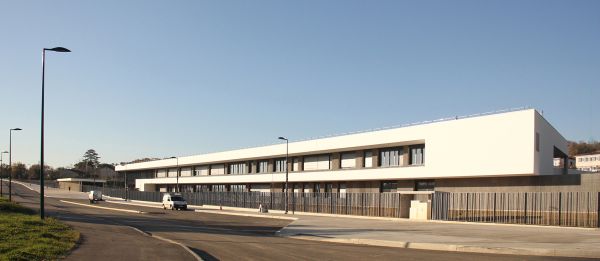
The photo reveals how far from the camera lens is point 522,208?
1566 inches

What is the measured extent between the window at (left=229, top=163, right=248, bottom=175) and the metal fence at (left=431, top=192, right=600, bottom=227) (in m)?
44.1

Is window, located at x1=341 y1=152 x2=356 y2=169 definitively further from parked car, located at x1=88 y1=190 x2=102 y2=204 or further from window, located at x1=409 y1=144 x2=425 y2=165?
parked car, located at x1=88 y1=190 x2=102 y2=204

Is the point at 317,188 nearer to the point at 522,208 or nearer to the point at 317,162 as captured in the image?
the point at 317,162

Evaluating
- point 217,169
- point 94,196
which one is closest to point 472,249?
point 217,169

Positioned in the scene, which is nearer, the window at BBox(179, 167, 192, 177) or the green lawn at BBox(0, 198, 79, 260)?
the green lawn at BBox(0, 198, 79, 260)

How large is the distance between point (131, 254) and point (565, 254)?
44.2 ft

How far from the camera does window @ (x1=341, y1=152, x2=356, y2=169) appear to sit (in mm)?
61019

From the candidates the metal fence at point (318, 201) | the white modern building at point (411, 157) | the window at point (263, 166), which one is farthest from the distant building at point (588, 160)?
the metal fence at point (318, 201)

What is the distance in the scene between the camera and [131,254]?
16.5 m

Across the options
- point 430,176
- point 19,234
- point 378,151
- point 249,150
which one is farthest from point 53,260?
point 249,150

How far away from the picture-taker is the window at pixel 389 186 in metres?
55.4

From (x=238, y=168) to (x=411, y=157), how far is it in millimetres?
38214

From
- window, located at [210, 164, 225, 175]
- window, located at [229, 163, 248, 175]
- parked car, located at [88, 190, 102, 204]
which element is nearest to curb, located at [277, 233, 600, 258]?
window, located at [229, 163, 248, 175]

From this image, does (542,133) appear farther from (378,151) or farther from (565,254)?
(565,254)
